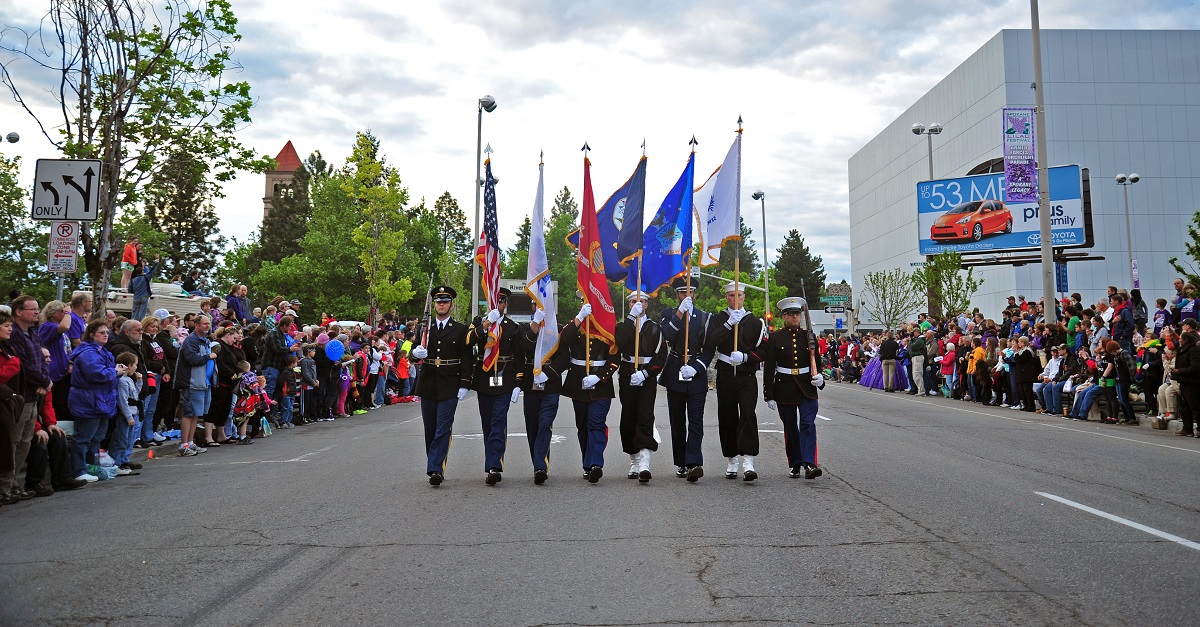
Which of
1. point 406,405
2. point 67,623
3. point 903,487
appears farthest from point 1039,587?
point 406,405

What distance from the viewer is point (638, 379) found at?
981 centimetres

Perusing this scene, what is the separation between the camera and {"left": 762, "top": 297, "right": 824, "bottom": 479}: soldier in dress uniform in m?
9.79

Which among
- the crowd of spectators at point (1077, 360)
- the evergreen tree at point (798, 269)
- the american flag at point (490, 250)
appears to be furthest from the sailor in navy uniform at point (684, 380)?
the evergreen tree at point (798, 269)

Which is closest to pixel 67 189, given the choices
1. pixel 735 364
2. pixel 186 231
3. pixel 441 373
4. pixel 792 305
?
pixel 441 373

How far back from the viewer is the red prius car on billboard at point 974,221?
4094 cm

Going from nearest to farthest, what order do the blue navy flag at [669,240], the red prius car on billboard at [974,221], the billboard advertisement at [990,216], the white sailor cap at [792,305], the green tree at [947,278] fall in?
1. the white sailor cap at [792,305]
2. the blue navy flag at [669,240]
3. the billboard advertisement at [990,216]
4. the red prius car on billboard at [974,221]
5. the green tree at [947,278]

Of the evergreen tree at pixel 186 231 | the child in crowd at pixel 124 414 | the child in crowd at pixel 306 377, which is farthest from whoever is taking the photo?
the evergreen tree at pixel 186 231

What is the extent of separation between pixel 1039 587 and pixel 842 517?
2320 millimetres

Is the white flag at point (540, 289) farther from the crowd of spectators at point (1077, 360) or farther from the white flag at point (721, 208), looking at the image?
the crowd of spectators at point (1077, 360)

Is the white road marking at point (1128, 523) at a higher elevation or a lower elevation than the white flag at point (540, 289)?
lower

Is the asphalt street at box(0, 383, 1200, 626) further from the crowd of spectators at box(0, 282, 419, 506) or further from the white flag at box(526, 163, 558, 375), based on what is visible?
the white flag at box(526, 163, 558, 375)

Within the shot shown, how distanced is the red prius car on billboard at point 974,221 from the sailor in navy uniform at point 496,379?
35.7 m

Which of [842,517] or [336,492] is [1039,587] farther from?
[336,492]

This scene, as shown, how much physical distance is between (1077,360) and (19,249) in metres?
69.2
